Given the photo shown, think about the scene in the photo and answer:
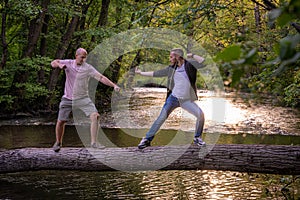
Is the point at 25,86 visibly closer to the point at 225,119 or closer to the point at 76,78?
the point at 225,119

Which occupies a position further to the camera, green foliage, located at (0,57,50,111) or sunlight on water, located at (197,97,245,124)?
sunlight on water, located at (197,97,245,124)

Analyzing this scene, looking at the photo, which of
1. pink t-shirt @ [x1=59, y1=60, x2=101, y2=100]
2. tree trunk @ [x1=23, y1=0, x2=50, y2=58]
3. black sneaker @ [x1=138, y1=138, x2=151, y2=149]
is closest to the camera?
black sneaker @ [x1=138, y1=138, x2=151, y2=149]

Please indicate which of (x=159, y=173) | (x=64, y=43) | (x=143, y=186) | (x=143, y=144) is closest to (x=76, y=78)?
(x=143, y=144)

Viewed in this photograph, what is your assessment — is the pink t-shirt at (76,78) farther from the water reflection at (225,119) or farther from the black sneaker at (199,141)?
the water reflection at (225,119)

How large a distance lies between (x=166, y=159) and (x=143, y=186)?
1534 millimetres

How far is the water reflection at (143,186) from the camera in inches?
306

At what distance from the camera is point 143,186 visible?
8453 millimetres

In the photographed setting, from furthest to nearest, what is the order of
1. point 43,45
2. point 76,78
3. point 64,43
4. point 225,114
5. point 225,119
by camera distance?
point 43,45 < point 64,43 < point 225,114 < point 225,119 < point 76,78

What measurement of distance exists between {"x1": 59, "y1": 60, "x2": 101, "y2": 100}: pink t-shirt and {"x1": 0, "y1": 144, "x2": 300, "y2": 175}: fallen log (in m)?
1.08

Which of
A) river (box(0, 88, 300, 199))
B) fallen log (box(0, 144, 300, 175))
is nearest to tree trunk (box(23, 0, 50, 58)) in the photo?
river (box(0, 88, 300, 199))

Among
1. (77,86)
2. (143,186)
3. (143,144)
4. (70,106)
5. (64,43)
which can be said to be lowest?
(143,186)

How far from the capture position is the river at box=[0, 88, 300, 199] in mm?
7852

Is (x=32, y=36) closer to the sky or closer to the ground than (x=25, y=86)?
closer to the sky

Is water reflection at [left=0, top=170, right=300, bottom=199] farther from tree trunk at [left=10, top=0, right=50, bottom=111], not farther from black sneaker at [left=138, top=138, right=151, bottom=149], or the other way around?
tree trunk at [left=10, top=0, right=50, bottom=111]
